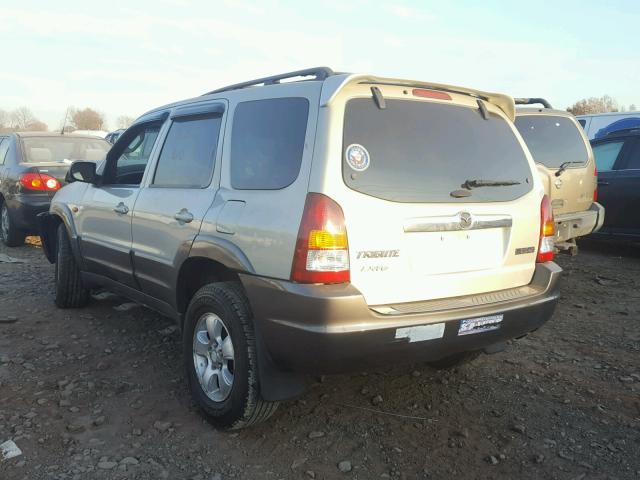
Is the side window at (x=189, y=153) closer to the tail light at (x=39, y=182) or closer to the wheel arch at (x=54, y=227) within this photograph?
the wheel arch at (x=54, y=227)

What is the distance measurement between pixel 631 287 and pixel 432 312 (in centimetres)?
422

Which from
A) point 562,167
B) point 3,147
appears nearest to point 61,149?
point 3,147

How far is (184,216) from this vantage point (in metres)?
3.24

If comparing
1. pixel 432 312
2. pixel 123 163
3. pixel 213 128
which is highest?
pixel 213 128

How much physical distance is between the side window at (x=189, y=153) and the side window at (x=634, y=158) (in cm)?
611

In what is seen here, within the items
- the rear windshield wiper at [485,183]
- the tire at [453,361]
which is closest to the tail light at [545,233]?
the rear windshield wiper at [485,183]

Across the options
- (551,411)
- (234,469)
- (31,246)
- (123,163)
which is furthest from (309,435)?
(31,246)

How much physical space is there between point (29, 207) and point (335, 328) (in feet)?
21.7

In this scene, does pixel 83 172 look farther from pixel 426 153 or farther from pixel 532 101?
pixel 532 101

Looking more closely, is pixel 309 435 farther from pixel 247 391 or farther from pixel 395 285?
pixel 395 285

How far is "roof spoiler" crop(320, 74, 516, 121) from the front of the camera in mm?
2604

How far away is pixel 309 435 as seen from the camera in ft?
9.80

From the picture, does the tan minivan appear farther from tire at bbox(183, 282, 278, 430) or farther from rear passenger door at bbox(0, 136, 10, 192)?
rear passenger door at bbox(0, 136, 10, 192)

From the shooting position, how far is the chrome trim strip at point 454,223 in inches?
103
